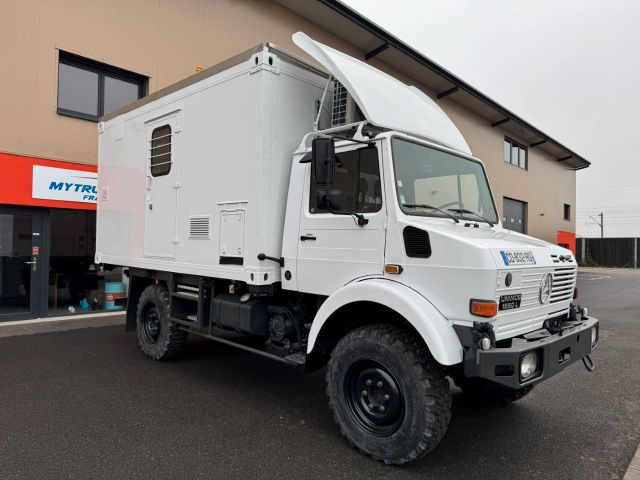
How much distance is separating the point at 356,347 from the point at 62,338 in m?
5.97

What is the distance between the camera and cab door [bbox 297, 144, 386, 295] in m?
3.71

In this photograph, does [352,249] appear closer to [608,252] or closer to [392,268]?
[392,268]

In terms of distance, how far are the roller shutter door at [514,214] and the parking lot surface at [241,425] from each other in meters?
16.8

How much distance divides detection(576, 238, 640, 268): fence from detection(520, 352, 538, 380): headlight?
38993 mm

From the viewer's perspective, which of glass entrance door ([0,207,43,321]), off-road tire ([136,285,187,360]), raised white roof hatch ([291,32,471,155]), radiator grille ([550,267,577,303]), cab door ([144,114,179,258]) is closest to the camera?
radiator grille ([550,267,577,303])

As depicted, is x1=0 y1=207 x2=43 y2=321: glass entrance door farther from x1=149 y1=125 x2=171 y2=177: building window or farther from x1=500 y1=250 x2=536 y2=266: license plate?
x1=500 y1=250 x2=536 y2=266: license plate

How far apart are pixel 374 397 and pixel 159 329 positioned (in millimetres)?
3566

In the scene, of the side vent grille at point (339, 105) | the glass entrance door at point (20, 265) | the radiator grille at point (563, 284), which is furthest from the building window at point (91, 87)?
the radiator grille at point (563, 284)

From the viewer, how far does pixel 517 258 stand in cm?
333

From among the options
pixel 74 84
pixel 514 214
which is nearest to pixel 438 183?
pixel 74 84

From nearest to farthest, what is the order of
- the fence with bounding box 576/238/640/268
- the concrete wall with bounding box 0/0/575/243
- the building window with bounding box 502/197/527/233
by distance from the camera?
the concrete wall with bounding box 0/0/575/243 → the building window with bounding box 502/197/527/233 → the fence with bounding box 576/238/640/268

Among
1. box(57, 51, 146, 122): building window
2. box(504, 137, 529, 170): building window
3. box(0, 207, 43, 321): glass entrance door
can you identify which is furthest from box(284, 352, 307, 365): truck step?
box(504, 137, 529, 170): building window

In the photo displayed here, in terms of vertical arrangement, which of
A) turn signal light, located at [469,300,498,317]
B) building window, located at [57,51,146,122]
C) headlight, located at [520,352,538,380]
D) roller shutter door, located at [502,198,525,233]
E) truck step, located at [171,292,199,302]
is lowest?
headlight, located at [520,352,538,380]

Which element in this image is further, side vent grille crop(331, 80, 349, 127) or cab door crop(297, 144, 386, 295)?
side vent grille crop(331, 80, 349, 127)
